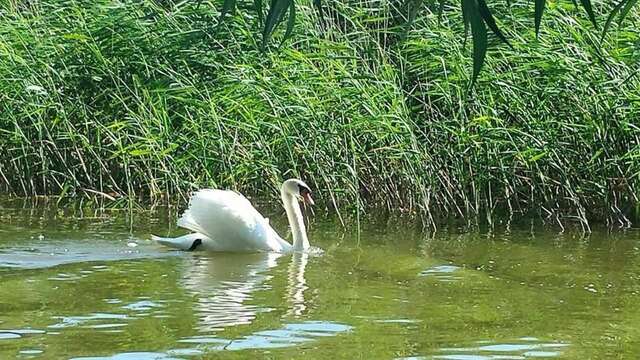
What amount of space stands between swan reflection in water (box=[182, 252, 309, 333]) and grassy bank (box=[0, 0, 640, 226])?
4.15 feet

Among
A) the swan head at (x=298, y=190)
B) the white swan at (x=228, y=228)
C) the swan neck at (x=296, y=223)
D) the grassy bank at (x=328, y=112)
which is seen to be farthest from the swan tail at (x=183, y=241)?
the grassy bank at (x=328, y=112)

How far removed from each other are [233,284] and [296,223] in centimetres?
173

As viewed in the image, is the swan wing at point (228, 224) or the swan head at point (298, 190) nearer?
the swan wing at point (228, 224)

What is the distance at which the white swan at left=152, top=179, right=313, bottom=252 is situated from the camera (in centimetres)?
896

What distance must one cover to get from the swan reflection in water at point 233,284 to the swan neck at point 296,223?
0.17 meters

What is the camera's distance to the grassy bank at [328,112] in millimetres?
9898

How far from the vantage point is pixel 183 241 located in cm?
888

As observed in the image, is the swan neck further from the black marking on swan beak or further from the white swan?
the black marking on swan beak

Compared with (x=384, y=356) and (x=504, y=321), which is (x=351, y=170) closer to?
(x=504, y=321)

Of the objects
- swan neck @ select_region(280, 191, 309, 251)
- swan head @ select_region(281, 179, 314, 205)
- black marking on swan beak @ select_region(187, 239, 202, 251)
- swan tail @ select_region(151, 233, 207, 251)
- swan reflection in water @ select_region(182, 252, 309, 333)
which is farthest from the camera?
swan head @ select_region(281, 179, 314, 205)

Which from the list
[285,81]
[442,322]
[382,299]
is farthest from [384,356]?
[285,81]

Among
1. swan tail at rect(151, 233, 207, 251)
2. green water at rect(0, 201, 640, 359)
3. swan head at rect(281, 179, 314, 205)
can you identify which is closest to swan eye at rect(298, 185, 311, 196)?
swan head at rect(281, 179, 314, 205)

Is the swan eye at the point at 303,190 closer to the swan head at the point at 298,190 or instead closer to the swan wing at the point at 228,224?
the swan head at the point at 298,190

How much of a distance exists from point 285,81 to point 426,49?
45.0 inches
